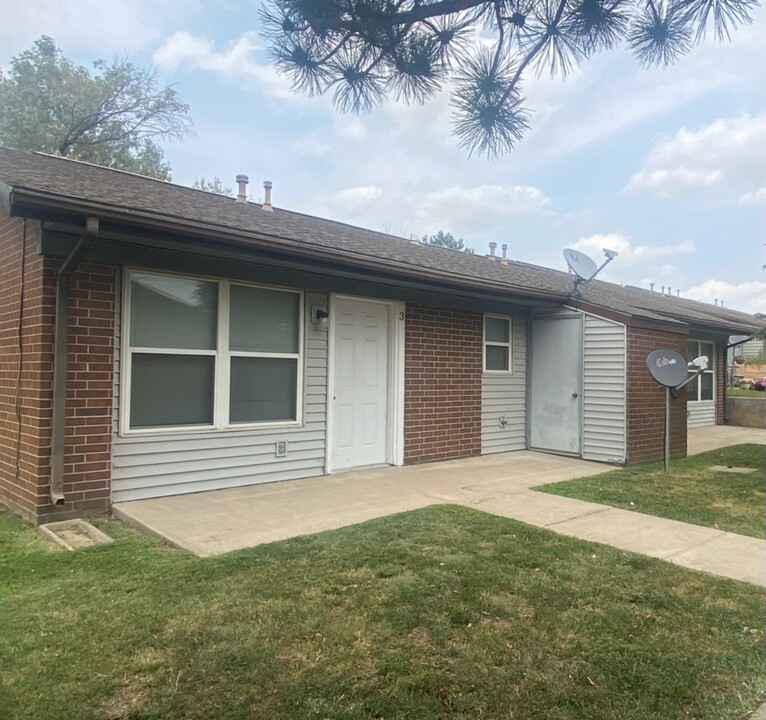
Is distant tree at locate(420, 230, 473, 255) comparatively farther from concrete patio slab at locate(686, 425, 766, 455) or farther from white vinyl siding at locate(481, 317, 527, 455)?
white vinyl siding at locate(481, 317, 527, 455)

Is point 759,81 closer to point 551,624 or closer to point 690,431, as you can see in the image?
point 551,624

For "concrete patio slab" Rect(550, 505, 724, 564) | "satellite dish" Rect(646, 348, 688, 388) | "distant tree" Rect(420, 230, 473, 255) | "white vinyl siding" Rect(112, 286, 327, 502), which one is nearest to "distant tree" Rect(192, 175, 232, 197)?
"distant tree" Rect(420, 230, 473, 255)

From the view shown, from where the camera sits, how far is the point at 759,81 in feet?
10.6

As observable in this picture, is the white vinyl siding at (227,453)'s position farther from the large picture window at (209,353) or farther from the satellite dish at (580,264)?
the satellite dish at (580,264)

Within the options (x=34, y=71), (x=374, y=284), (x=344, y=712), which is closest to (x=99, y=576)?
(x=344, y=712)

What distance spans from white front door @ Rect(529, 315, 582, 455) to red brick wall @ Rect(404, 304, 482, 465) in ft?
3.86

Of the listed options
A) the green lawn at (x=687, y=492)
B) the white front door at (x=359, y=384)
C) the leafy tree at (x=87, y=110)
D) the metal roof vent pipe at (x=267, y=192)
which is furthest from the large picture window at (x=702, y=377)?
the leafy tree at (x=87, y=110)

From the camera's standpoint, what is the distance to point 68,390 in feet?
15.9

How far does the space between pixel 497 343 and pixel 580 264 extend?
191cm

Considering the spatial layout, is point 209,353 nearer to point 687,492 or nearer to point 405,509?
point 405,509

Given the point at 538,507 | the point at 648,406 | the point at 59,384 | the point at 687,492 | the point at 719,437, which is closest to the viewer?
the point at 59,384

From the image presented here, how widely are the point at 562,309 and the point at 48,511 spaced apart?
719 centimetres

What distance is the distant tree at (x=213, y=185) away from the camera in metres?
31.2

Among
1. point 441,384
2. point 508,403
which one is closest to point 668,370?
point 508,403
